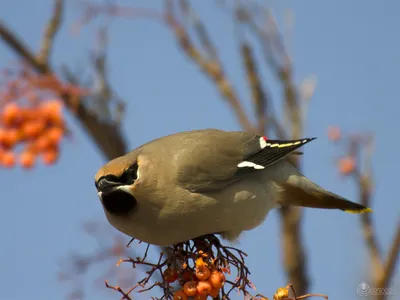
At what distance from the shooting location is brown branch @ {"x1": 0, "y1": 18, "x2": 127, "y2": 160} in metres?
4.91

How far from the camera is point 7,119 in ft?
15.6

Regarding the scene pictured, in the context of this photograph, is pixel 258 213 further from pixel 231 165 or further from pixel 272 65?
pixel 272 65

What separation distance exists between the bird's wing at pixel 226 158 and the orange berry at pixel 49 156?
963mm

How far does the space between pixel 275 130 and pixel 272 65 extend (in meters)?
0.59

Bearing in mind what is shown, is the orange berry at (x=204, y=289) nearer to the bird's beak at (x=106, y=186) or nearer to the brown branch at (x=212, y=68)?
the bird's beak at (x=106, y=186)

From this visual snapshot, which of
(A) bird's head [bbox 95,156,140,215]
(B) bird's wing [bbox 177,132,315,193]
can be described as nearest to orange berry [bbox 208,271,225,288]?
(A) bird's head [bbox 95,156,140,215]

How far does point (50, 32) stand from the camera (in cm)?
519

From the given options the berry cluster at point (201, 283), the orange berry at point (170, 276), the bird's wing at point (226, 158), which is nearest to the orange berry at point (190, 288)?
the berry cluster at point (201, 283)

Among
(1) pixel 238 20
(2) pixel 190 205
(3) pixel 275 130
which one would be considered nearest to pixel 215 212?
(2) pixel 190 205

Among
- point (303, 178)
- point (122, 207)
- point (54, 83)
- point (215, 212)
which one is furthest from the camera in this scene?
point (54, 83)

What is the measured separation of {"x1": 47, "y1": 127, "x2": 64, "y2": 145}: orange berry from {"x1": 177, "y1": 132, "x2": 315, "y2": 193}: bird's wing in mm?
944

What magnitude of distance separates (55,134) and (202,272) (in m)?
1.97

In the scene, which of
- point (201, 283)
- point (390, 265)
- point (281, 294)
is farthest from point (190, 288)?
point (390, 265)

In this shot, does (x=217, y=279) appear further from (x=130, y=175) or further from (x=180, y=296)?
(x=130, y=175)
